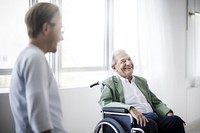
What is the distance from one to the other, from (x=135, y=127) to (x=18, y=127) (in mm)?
1099

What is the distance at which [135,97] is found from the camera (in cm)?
242

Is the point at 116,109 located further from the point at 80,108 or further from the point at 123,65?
the point at 80,108

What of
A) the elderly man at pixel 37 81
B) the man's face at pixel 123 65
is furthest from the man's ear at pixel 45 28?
the man's face at pixel 123 65

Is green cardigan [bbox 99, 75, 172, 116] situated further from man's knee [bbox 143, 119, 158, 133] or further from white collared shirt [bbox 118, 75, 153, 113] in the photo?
man's knee [bbox 143, 119, 158, 133]

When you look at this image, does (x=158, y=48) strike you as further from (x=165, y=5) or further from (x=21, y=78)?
(x=21, y=78)

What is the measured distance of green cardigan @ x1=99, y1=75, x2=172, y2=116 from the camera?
224 cm

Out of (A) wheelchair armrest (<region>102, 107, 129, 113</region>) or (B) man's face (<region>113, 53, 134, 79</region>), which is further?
(B) man's face (<region>113, 53, 134, 79</region>)

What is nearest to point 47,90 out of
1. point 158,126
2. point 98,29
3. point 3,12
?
point 3,12

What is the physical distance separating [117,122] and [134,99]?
0.40m

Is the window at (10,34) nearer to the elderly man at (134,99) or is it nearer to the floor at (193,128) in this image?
the elderly man at (134,99)

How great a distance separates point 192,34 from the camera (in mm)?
4184

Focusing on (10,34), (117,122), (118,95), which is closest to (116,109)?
(117,122)

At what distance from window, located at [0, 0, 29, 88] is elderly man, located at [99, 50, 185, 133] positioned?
0.80m

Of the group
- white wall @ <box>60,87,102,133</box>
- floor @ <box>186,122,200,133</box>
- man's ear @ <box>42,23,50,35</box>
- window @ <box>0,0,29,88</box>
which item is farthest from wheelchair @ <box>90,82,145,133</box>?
floor @ <box>186,122,200,133</box>
